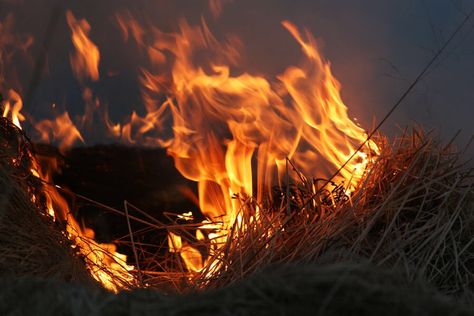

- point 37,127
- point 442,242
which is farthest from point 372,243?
point 37,127

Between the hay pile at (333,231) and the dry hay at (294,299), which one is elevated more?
the hay pile at (333,231)

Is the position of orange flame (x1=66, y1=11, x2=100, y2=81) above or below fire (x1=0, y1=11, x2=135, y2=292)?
above

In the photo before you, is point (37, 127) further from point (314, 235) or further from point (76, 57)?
point (314, 235)

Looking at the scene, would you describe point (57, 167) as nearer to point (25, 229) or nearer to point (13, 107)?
point (13, 107)

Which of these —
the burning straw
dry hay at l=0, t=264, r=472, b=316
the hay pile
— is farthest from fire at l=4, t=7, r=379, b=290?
dry hay at l=0, t=264, r=472, b=316

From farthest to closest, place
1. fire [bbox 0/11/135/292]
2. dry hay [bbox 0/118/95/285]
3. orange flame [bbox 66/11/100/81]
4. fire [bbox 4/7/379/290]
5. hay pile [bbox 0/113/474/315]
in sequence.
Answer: orange flame [bbox 66/11/100/81]
fire [bbox 4/7/379/290]
fire [bbox 0/11/135/292]
dry hay [bbox 0/118/95/285]
hay pile [bbox 0/113/474/315]

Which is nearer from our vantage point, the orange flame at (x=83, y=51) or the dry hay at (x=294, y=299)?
the dry hay at (x=294, y=299)

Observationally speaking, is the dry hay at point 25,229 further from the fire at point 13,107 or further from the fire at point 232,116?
the fire at point 232,116

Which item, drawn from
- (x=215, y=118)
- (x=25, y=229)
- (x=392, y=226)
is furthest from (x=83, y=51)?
(x=392, y=226)

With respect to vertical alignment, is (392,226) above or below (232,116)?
below

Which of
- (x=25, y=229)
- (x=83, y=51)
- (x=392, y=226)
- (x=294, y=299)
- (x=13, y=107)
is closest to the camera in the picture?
(x=294, y=299)

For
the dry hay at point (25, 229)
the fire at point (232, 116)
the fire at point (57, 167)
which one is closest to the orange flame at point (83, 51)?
the fire at point (57, 167)

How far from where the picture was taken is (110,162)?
267cm

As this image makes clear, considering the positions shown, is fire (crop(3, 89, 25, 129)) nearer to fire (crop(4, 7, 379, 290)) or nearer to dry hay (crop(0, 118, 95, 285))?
fire (crop(4, 7, 379, 290))
